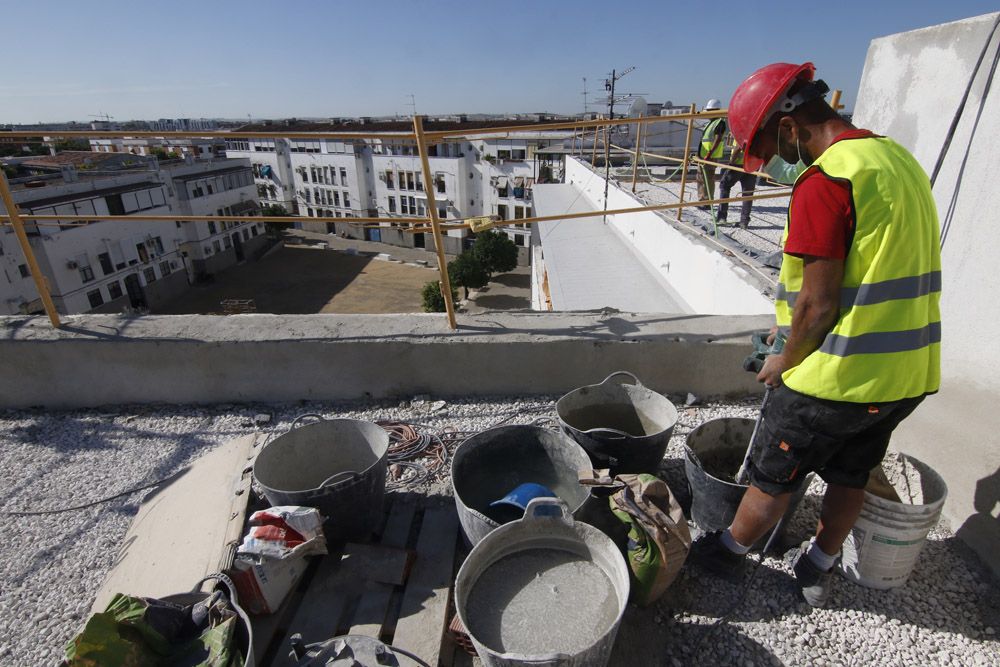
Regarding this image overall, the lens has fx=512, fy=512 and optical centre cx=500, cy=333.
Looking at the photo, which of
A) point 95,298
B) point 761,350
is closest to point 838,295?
point 761,350

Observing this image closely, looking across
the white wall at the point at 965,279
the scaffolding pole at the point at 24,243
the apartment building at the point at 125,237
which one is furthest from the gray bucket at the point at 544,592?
the apartment building at the point at 125,237

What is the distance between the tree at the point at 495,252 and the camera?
27203 mm

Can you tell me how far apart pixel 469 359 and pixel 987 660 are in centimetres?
284

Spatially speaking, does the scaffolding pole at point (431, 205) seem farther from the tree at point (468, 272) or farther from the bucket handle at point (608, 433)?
the tree at point (468, 272)

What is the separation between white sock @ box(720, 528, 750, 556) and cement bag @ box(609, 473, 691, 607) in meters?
0.25

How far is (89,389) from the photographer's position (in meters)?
3.66

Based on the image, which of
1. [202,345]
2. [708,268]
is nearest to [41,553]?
[202,345]

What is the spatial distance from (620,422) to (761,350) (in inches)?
38.6

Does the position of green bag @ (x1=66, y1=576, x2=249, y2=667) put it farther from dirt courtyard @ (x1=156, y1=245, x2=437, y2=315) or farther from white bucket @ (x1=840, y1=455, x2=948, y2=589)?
dirt courtyard @ (x1=156, y1=245, x2=437, y2=315)

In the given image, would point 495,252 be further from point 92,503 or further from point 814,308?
point 814,308

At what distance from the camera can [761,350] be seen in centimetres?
235

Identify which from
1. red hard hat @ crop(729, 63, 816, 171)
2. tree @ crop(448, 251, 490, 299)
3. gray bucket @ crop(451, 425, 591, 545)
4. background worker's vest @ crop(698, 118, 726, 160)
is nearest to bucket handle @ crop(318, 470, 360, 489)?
gray bucket @ crop(451, 425, 591, 545)

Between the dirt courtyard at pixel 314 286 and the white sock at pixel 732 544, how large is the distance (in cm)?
2339

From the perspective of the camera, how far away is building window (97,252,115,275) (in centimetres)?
2194
